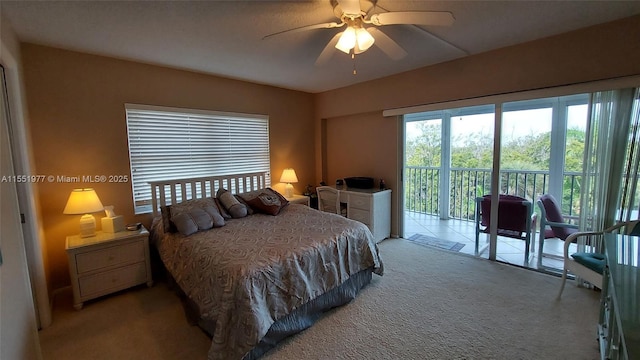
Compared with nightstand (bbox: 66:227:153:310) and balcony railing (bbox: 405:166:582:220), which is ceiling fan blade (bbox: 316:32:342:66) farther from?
balcony railing (bbox: 405:166:582:220)

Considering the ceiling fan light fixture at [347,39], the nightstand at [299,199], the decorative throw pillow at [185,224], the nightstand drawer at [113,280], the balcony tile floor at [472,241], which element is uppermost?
the ceiling fan light fixture at [347,39]

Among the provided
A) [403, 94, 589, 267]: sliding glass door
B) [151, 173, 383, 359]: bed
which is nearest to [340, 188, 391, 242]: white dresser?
[403, 94, 589, 267]: sliding glass door

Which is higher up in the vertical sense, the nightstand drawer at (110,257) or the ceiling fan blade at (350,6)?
the ceiling fan blade at (350,6)

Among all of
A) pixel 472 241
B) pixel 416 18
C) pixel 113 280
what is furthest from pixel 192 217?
pixel 472 241

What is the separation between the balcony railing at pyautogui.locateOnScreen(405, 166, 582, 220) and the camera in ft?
13.1

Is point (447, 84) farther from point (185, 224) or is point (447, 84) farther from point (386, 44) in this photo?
point (185, 224)

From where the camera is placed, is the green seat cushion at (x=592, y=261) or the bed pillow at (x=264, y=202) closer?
the green seat cushion at (x=592, y=261)

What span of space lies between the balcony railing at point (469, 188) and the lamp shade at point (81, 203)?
5212 millimetres

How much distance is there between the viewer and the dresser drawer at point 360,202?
12.8ft

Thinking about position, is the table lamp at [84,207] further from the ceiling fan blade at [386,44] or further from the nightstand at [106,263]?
the ceiling fan blade at [386,44]

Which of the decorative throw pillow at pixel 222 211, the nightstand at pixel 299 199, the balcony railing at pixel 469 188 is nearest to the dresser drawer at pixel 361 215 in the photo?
the nightstand at pixel 299 199

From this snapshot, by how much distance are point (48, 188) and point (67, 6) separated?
1.75 meters

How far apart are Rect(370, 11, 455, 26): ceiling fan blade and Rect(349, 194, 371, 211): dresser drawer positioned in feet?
8.13

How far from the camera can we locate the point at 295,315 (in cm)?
208
